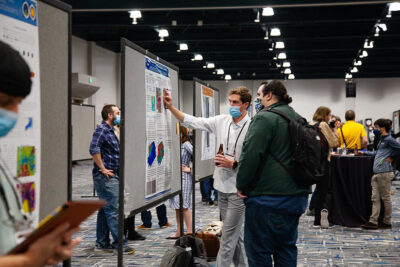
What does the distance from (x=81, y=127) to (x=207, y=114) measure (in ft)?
37.5

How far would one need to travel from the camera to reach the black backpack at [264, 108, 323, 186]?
276cm

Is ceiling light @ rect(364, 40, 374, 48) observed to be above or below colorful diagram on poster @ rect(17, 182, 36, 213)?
above

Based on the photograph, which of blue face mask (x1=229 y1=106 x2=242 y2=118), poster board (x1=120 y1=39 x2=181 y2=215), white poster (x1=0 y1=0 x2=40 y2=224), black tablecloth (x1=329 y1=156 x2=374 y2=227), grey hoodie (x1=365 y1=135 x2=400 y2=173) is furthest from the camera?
black tablecloth (x1=329 y1=156 x2=374 y2=227)

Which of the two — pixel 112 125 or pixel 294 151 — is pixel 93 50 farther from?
pixel 294 151

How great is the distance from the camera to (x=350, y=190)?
6629 mm

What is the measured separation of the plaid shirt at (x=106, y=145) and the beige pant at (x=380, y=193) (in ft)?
11.6

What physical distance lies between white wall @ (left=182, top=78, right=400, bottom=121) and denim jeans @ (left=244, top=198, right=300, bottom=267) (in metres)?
21.7

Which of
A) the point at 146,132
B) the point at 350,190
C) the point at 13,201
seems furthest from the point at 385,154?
the point at 13,201

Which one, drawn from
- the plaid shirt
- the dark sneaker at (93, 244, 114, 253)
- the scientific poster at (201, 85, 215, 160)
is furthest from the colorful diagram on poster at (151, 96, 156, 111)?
the dark sneaker at (93, 244, 114, 253)

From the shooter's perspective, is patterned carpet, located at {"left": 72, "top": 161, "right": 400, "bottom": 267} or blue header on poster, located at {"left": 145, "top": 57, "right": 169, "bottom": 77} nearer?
blue header on poster, located at {"left": 145, "top": 57, "right": 169, "bottom": 77}

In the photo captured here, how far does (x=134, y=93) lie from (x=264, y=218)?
1.09 meters

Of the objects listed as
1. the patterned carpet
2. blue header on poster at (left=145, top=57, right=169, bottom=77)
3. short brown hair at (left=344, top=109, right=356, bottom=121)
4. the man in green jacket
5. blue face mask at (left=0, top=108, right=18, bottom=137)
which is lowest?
the patterned carpet

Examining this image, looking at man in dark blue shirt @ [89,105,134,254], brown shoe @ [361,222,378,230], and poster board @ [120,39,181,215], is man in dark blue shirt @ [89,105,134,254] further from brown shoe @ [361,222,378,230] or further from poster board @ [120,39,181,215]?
Answer: brown shoe @ [361,222,378,230]

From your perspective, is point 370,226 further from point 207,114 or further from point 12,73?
point 12,73
